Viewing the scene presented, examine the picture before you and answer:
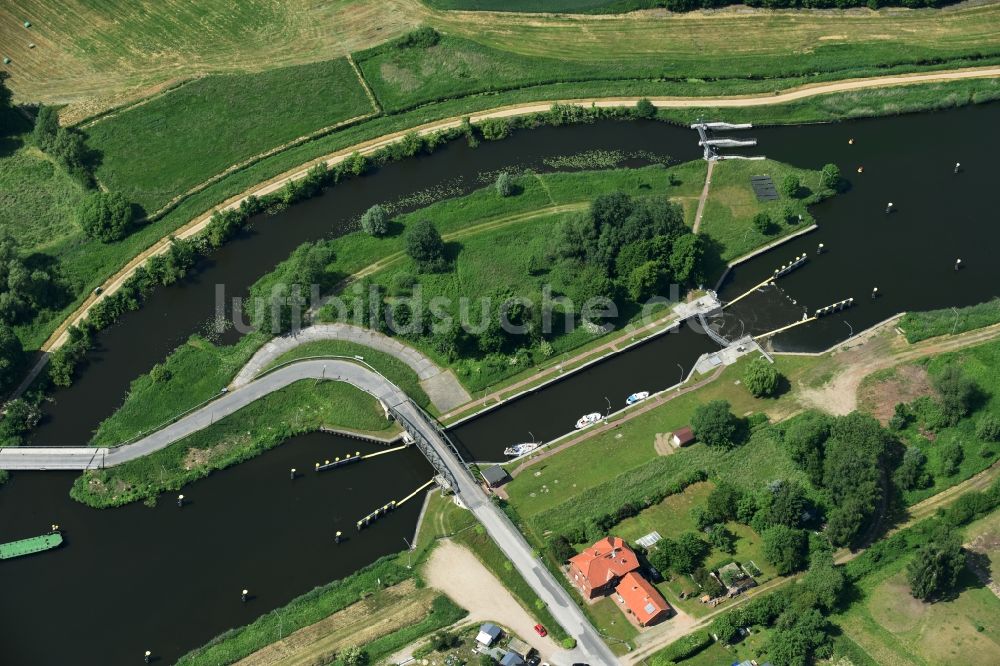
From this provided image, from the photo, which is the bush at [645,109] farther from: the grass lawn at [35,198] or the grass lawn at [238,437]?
the grass lawn at [35,198]

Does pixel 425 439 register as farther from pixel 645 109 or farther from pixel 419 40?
pixel 419 40

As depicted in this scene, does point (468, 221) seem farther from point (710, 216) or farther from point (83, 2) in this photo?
point (83, 2)

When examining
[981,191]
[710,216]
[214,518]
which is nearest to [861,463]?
[710,216]

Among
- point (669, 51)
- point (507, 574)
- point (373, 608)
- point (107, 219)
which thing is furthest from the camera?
point (669, 51)

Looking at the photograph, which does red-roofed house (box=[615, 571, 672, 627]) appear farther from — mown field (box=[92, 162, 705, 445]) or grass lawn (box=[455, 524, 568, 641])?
mown field (box=[92, 162, 705, 445])

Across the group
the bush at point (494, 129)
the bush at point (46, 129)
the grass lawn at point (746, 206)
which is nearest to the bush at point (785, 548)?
the grass lawn at point (746, 206)

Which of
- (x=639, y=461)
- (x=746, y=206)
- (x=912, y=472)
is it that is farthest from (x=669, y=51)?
(x=912, y=472)
